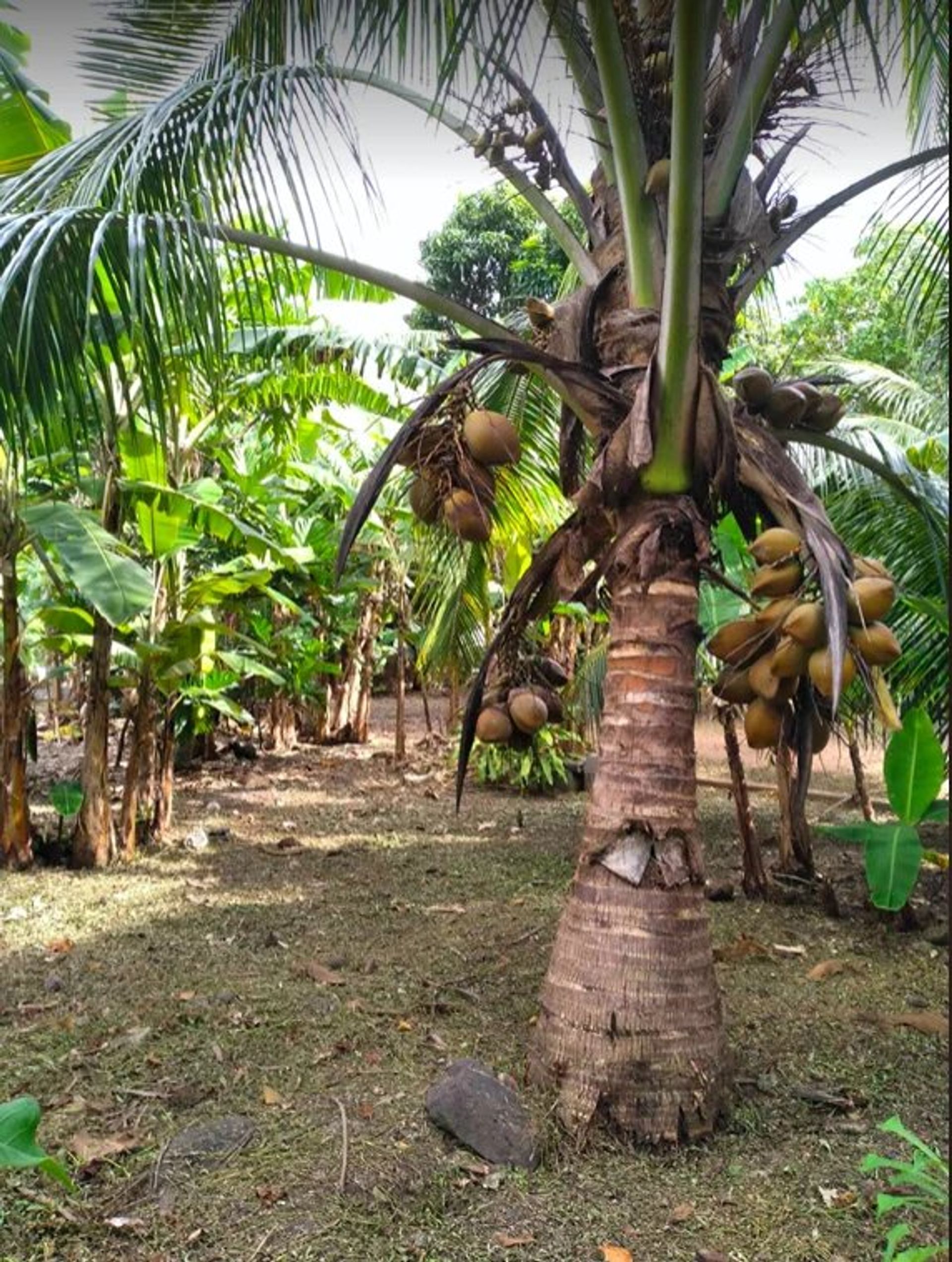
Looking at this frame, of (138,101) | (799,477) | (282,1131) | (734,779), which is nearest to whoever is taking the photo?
(282,1131)

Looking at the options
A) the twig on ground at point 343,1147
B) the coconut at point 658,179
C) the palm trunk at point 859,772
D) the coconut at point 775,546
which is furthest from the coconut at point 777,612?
the palm trunk at point 859,772

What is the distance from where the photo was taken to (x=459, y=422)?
3135 mm

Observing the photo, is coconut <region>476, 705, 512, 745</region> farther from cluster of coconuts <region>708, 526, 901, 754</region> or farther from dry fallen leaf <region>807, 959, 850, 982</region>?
dry fallen leaf <region>807, 959, 850, 982</region>

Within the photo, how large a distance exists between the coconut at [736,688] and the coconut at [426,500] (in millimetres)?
1033

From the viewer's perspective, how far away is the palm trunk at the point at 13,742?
17.8ft

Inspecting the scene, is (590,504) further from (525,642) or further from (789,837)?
(789,837)

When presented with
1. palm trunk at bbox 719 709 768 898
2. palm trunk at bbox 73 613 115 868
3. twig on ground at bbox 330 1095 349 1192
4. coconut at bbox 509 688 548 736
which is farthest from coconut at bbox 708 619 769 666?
palm trunk at bbox 73 613 115 868

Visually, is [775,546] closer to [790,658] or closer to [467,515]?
[790,658]

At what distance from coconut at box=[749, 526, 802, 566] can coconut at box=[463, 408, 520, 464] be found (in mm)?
797

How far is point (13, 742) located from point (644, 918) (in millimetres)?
4010

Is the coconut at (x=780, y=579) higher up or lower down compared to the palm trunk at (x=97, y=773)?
higher up

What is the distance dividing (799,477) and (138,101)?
9.42 ft

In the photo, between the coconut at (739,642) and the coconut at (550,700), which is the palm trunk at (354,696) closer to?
the coconut at (550,700)

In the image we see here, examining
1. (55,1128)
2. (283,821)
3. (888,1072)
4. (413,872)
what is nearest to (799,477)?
(888,1072)
